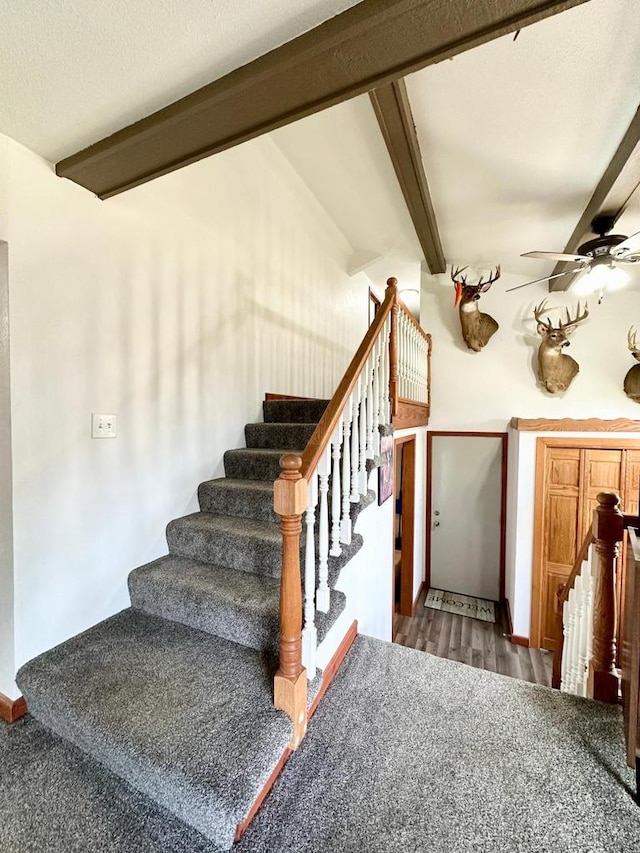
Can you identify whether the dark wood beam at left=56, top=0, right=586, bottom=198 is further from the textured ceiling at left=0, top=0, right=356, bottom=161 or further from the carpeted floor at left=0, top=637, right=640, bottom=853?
the carpeted floor at left=0, top=637, right=640, bottom=853

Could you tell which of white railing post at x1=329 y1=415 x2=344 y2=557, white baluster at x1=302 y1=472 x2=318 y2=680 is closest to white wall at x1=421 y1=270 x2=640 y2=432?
white railing post at x1=329 y1=415 x2=344 y2=557

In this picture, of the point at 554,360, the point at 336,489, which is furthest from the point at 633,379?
the point at 336,489

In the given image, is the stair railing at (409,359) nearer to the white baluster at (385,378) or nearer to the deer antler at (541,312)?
the white baluster at (385,378)

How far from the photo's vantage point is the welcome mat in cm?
439

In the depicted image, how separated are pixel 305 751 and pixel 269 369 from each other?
2.51m

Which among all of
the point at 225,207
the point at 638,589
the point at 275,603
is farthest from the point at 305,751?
the point at 225,207

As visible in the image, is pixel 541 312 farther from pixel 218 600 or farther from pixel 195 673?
pixel 195 673

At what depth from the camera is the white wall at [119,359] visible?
1.48m

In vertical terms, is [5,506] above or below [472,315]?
below

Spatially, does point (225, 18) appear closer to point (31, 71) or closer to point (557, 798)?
point (31, 71)

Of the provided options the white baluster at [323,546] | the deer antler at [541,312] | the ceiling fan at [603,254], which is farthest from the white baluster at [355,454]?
the deer antler at [541,312]

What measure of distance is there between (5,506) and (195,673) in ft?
3.28

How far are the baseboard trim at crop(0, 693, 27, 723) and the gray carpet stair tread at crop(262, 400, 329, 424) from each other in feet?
6.90

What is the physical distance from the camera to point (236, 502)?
2209 mm
